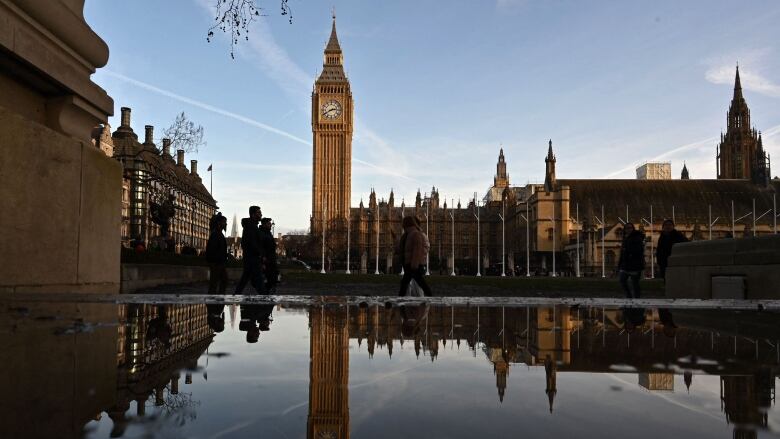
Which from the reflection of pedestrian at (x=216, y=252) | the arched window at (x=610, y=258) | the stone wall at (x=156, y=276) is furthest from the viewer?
the arched window at (x=610, y=258)

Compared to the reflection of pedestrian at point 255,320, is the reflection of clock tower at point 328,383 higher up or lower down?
higher up

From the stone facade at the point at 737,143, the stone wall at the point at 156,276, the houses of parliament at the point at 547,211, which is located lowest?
the stone wall at the point at 156,276

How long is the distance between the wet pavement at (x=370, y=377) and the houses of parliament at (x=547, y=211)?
4378cm

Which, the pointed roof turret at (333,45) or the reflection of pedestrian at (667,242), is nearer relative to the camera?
the reflection of pedestrian at (667,242)

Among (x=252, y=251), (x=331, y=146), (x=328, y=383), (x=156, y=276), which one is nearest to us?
(x=328, y=383)

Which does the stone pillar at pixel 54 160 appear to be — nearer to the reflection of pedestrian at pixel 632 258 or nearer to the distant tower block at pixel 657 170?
the reflection of pedestrian at pixel 632 258

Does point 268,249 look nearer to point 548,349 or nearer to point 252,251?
point 252,251

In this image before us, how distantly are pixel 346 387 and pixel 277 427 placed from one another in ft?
1.80

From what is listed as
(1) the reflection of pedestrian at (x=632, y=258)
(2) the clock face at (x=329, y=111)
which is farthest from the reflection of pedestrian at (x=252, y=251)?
(2) the clock face at (x=329, y=111)

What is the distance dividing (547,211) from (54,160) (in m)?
62.2

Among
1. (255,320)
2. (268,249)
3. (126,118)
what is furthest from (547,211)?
(255,320)

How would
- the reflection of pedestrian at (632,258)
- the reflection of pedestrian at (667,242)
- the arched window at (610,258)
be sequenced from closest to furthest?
the reflection of pedestrian at (632,258), the reflection of pedestrian at (667,242), the arched window at (610,258)

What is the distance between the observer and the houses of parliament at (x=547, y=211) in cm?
5947

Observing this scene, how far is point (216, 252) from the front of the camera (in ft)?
32.7
